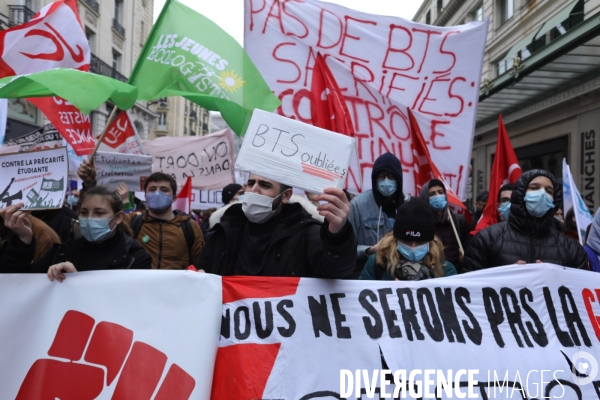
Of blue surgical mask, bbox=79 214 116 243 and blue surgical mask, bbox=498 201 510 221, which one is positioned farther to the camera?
blue surgical mask, bbox=498 201 510 221

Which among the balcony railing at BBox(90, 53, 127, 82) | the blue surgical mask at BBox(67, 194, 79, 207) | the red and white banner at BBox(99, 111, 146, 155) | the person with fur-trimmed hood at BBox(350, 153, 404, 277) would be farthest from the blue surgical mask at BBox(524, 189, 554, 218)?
the balcony railing at BBox(90, 53, 127, 82)

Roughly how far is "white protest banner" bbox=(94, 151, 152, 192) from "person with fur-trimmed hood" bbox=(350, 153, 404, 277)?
91.7 inches

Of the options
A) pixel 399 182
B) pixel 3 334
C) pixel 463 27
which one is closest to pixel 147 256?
pixel 3 334

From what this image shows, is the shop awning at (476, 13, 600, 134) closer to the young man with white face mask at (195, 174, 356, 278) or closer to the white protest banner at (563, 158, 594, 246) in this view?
the white protest banner at (563, 158, 594, 246)

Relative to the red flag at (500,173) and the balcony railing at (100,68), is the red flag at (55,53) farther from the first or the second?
the balcony railing at (100,68)

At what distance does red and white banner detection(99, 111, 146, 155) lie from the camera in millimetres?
6129

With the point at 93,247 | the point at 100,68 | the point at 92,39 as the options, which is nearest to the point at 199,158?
the point at 93,247

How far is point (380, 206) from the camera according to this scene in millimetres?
3697

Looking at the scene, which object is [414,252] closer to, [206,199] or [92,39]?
[206,199]

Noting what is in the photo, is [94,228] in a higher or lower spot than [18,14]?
lower

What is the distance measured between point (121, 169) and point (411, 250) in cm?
318

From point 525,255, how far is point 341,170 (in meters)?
1.53

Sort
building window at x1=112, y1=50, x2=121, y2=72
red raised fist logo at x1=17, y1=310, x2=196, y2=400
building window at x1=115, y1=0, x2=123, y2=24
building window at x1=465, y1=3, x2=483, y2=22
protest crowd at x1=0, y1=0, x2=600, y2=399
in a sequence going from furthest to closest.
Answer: building window at x1=115, y1=0, x2=123, y2=24
building window at x1=112, y1=50, x2=121, y2=72
building window at x1=465, y1=3, x2=483, y2=22
protest crowd at x1=0, y1=0, x2=600, y2=399
red raised fist logo at x1=17, y1=310, x2=196, y2=400

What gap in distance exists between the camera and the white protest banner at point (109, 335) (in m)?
2.31
